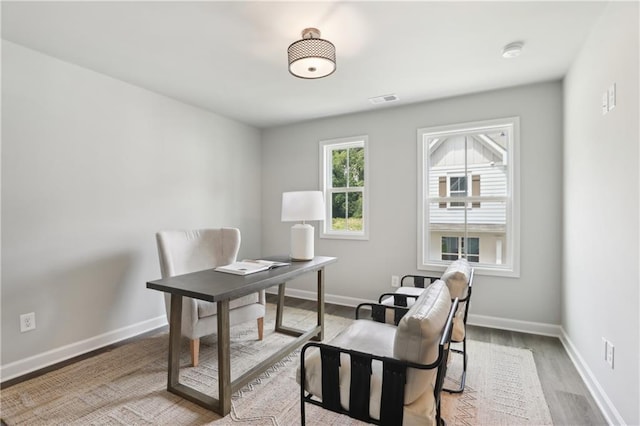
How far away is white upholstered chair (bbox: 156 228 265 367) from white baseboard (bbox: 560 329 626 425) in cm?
240

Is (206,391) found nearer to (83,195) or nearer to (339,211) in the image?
(83,195)

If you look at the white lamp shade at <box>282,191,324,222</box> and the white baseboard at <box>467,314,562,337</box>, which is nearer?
the white lamp shade at <box>282,191,324,222</box>

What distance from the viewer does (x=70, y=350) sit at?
8.43 ft

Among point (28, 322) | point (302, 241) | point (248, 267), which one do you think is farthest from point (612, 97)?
point (28, 322)

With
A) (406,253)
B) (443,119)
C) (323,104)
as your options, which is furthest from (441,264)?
(323,104)

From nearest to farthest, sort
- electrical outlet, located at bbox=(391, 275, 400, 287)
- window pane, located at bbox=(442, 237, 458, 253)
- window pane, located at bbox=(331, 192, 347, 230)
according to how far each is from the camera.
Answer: window pane, located at bbox=(442, 237, 458, 253) → electrical outlet, located at bbox=(391, 275, 400, 287) → window pane, located at bbox=(331, 192, 347, 230)

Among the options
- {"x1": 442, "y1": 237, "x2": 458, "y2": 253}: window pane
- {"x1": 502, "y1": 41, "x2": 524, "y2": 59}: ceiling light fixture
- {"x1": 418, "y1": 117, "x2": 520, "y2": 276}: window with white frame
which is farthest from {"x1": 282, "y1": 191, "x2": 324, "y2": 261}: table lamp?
{"x1": 502, "y1": 41, "x2": 524, "y2": 59}: ceiling light fixture

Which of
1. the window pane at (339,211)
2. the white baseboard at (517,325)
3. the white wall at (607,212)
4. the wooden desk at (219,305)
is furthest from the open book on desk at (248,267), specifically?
the white baseboard at (517,325)

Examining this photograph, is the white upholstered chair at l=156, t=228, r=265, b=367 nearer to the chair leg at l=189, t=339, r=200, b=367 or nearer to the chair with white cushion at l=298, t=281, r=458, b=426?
the chair leg at l=189, t=339, r=200, b=367

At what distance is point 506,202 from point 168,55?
342 centimetres

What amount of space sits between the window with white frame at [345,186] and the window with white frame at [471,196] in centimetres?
73

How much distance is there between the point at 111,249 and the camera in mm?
2867

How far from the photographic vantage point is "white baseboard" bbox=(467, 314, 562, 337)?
9.88 ft

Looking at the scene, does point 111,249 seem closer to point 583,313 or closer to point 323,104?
point 323,104
